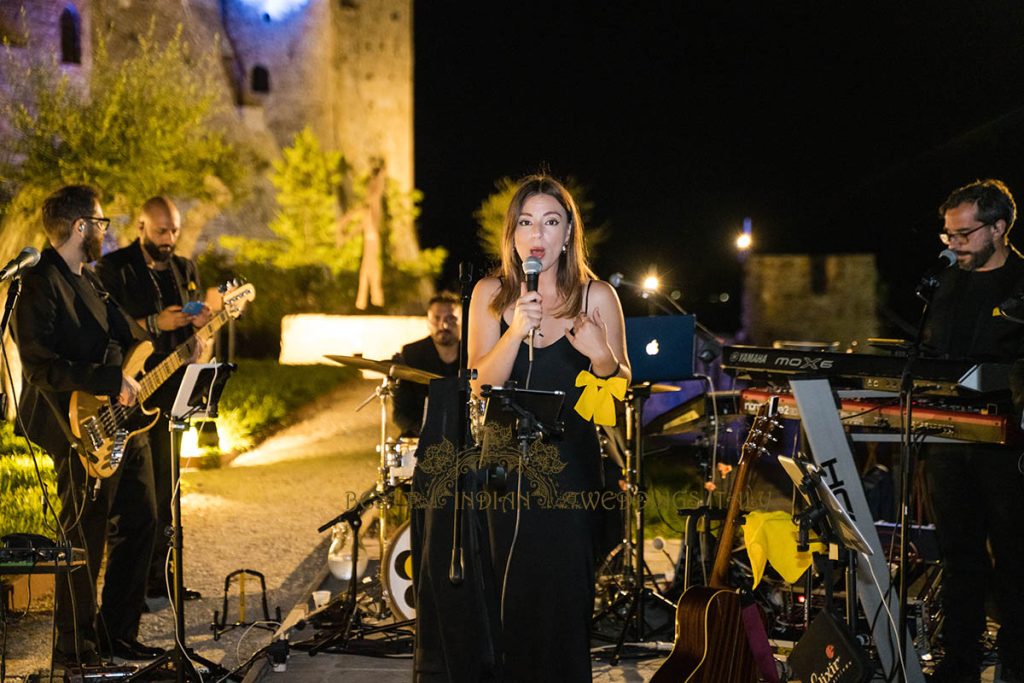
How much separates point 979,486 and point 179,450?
345 centimetres

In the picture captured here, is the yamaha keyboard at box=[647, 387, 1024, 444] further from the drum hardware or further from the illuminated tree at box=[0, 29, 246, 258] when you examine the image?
the illuminated tree at box=[0, 29, 246, 258]

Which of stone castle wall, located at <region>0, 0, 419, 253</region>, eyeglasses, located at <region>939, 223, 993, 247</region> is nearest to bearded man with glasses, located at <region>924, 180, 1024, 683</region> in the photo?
eyeglasses, located at <region>939, 223, 993, 247</region>

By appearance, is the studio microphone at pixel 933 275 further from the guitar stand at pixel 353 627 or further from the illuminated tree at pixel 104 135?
the illuminated tree at pixel 104 135

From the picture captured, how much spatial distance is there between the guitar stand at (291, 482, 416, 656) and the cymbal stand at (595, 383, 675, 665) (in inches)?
41.2

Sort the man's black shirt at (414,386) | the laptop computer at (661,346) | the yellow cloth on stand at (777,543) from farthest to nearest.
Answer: the man's black shirt at (414,386) < the laptop computer at (661,346) < the yellow cloth on stand at (777,543)

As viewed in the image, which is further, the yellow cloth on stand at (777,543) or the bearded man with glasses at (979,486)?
the yellow cloth on stand at (777,543)

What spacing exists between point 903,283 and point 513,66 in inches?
1111

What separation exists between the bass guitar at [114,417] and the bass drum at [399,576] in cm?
143

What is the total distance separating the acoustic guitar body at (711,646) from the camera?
369 cm

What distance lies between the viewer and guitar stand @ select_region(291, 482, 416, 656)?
16.0 feet

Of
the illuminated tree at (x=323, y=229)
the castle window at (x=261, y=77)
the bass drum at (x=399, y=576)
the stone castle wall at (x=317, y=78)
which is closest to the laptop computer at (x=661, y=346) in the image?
the bass drum at (x=399, y=576)

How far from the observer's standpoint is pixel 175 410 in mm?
4168

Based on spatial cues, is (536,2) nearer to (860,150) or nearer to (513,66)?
(513,66)

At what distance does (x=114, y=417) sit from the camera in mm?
4645
